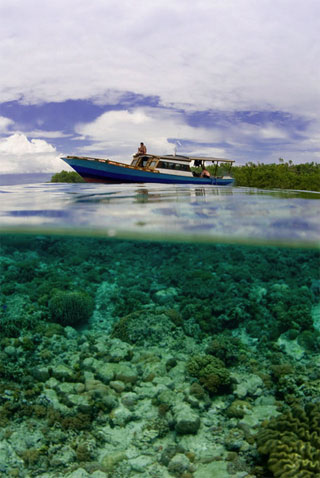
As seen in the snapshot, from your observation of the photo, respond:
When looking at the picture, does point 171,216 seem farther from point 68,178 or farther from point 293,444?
point 68,178

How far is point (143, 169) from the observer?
42.8ft

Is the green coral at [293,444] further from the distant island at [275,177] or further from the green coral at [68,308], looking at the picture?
the distant island at [275,177]

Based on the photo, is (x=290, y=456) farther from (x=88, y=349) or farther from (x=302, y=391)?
(x=88, y=349)

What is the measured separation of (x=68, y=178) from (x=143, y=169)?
391cm

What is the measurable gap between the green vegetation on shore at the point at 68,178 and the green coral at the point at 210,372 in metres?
10.2

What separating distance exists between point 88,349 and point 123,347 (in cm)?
74

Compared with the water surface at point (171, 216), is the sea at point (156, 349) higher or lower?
lower

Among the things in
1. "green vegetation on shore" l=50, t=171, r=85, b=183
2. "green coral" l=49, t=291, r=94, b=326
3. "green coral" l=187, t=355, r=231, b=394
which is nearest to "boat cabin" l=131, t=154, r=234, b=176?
"green vegetation on shore" l=50, t=171, r=85, b=183

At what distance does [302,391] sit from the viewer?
658 centimetres

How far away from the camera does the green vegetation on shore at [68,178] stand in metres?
15.1

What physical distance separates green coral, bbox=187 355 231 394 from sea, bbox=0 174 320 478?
2 centimetres

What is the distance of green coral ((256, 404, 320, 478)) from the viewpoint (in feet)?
15.5

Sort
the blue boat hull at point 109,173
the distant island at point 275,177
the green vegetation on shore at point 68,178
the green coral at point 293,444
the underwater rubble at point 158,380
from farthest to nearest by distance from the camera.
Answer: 1. the distant island at point 275,177
2. the green vegetation on shore at point 68,178
3. the blue boat hull at point 109,173
4. the underwater rubble at point 158,380
5. the green coral at point 293,444

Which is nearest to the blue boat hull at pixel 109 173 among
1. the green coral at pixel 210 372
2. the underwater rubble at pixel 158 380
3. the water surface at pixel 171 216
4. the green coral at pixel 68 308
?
the water surface at pixel 171 216
